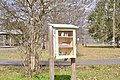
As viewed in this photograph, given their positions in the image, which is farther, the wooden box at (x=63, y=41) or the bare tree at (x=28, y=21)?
the bare tree at (x=28, y=21)

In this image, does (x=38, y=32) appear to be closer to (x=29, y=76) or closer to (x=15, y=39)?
(x=15, y=39)

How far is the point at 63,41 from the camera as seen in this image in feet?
27.3

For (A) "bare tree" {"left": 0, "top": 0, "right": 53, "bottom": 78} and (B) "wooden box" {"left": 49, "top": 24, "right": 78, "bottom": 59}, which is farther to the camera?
(A) "bare tree" {"left": 0, "top": 0, "right": 53, "bottom": 78}

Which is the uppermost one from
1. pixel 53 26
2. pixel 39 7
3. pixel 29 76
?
pixel 39 7

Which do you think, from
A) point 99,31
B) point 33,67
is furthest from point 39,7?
point 99,31

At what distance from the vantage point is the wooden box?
8078 millimetres

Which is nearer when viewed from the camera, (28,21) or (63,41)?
(63,41)

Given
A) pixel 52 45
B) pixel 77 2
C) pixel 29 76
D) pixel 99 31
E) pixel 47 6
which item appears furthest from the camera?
pixel 99 31

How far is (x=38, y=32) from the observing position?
444 inches

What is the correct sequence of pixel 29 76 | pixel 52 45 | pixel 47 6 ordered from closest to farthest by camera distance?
pixel 52 45 → pixel 29 76 → pixel 47 6

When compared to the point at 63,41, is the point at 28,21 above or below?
above

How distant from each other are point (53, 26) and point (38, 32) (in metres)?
3.20

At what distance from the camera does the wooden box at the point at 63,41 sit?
8078 mm

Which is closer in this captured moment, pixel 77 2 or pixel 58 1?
pixel 58 1
